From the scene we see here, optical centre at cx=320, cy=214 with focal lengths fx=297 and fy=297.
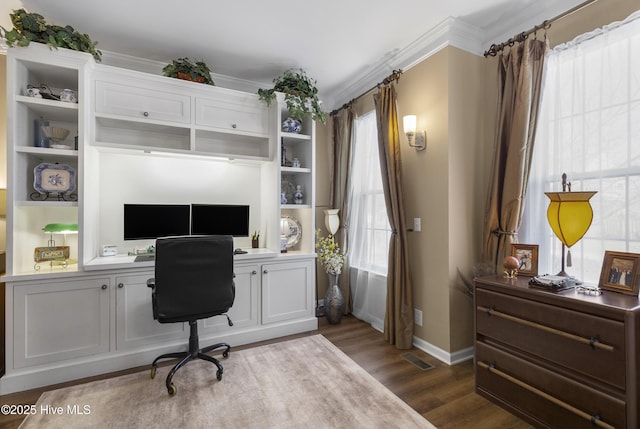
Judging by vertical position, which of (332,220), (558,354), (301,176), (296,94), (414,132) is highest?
(296,94)

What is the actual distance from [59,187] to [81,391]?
156 cm

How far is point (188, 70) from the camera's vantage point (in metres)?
2.84

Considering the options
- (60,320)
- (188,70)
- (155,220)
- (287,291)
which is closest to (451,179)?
(287,291)

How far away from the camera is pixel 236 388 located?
84.4 inches

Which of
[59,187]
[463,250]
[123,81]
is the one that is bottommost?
[463,250]

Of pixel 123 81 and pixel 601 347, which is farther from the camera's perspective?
pixel 123 81

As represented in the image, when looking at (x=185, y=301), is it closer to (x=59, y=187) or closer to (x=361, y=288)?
(x=59, y=187)

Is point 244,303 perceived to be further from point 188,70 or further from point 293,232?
point 188,70

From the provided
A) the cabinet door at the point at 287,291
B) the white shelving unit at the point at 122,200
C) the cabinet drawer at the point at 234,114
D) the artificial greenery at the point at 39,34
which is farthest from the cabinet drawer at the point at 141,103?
the cabinet door at the point at 287,291

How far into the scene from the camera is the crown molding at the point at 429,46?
8.00 ft

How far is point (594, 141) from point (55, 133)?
398 centimetres

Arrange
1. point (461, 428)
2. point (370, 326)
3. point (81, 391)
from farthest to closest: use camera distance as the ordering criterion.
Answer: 1. point (370, 326)
2. point (81, 391)
3. point (461, 428)

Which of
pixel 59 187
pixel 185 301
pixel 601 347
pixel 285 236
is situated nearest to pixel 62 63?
pixel 59 187

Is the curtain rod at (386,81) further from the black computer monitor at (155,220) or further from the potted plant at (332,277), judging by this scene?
the black computer monitor at (155,220)
